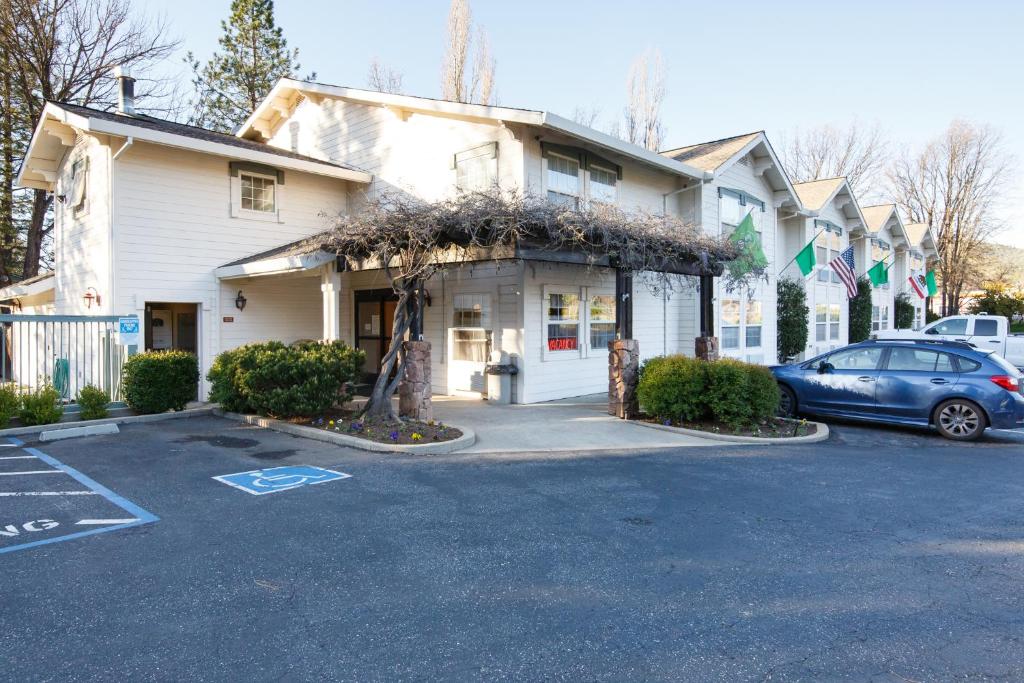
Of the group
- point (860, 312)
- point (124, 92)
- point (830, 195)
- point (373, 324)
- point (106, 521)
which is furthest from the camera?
point (860, 312)

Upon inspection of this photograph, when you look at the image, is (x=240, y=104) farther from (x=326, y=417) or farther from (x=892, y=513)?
(x=892, y=513)

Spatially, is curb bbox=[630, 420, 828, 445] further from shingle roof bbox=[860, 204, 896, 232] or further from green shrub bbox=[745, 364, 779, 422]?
shingle roof bbox=[860, 204, 896, 232]

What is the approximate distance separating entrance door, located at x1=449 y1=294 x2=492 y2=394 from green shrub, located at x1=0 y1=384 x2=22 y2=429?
7669mm

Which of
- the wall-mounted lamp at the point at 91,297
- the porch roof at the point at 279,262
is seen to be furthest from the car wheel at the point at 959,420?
the wall-mounted lamp at the point at 91,297

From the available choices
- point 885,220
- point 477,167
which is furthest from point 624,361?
point 885,220

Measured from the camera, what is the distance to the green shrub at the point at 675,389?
9.94 meters

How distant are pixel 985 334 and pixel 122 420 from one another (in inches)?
926

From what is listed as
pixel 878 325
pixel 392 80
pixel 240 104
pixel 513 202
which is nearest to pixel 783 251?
pixel 878 325

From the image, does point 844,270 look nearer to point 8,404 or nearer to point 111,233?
point 111,233

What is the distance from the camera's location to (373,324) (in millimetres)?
15383

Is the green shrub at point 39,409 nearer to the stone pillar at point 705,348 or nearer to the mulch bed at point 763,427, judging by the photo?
the mulch bed at point 763,427

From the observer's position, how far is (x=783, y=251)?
2102 centimetres

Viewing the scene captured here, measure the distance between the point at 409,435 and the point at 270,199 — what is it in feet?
27.4

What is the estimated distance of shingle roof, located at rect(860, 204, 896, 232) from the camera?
26797 mm
